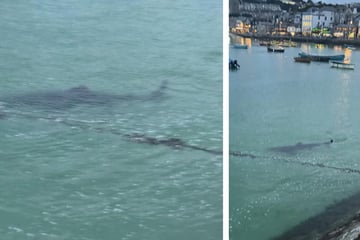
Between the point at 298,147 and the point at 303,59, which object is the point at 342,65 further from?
the point at 298,147

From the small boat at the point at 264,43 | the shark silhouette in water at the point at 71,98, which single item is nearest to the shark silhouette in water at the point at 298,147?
the small boat at the point at 264,43

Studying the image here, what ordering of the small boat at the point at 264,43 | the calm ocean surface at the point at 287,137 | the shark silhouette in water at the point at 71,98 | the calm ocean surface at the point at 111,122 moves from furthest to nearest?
the shark silhouette in water at the point at 71,98, the calm ocean surface at the point at 111,122, the small boat at the point at 264,43, the calm ocean surface at the point at 287,137

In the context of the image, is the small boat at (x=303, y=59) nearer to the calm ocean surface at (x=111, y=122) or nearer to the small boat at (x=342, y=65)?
the small boat at (x=342, y=65)

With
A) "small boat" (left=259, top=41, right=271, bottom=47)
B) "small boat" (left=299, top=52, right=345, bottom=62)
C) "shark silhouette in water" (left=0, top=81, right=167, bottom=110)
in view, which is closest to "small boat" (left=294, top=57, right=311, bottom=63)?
"small boat" (left=299, top=52, right=345, bottom=62)

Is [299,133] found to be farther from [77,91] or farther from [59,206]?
[77,91]

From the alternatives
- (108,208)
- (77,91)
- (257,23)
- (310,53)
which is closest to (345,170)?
(310,53)
